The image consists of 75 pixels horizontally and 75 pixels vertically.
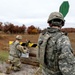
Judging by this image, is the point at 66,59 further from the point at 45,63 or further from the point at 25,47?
the point at 25,47

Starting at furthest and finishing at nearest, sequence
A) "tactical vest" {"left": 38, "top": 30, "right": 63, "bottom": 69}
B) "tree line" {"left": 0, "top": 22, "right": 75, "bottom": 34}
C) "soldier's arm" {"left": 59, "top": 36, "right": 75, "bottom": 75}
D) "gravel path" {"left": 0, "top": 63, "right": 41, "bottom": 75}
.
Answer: "tree line" {"left": 0, "top": 22, "right": 75, "bottom": 34}, "gravel path" {"left": 0, "top": 63, "right": 41, "bottom": 75}, "tactical vest" {"left": 38, "top": 30, "right": 63, "bottom": 69}, "soldier's arm" {"left": 59, "top": 36, "right": 75, "bottom": 75}

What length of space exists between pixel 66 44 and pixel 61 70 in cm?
39

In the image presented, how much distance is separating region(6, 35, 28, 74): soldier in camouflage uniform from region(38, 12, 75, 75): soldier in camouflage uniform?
23.6 ft

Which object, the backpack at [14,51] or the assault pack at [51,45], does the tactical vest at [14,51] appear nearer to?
the backpack at [14,51]

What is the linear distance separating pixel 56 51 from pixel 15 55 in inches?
318

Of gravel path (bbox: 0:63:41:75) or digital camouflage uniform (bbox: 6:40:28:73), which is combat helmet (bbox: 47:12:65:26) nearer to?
digital camouflage uniform (bbox: 6:40:28:73)

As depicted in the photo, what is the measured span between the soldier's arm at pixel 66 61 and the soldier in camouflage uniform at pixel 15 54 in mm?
7660

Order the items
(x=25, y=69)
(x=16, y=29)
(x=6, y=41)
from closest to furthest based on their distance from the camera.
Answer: (x=25, y=69) → (x=6, y=41) → (x=16, y=29)

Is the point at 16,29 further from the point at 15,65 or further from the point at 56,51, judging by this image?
the point at 56,51

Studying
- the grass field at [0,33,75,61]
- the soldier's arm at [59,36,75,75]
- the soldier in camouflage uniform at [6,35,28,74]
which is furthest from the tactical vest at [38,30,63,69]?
the grass field at [0,33,75,61]

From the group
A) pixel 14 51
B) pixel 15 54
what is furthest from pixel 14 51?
pixel 15 54

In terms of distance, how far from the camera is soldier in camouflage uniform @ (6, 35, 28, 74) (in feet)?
39.1

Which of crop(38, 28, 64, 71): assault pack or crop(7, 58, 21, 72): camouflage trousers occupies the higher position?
crop(38, 28, 64, 71): assault pack

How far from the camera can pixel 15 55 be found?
40.5 ft
